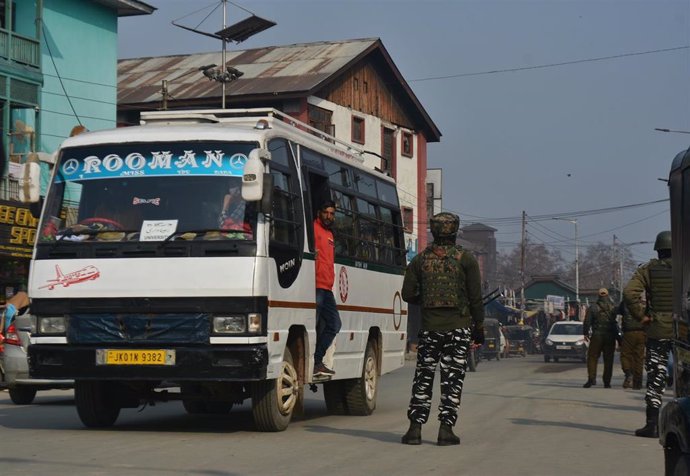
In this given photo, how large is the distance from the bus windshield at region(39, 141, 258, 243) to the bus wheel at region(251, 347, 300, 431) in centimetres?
150

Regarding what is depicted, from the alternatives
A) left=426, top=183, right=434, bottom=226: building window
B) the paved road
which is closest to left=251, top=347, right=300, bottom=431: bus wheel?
the paved road

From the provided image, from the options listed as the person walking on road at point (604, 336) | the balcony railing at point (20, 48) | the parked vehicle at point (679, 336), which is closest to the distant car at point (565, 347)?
the balcony railing at point (20, 48)

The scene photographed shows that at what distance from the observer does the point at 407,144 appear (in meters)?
62.2

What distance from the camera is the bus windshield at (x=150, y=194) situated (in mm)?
11945

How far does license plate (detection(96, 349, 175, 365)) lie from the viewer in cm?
1173

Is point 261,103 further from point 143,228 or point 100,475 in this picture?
point 100,475

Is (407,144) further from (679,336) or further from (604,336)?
(679,336)

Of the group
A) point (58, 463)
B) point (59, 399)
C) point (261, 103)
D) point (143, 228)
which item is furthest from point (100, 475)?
point (261, 103)

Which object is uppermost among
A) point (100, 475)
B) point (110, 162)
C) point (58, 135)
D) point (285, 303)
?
point (58, 135)

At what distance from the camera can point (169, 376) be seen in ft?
38.3

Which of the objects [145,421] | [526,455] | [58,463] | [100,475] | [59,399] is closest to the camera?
[100,475]

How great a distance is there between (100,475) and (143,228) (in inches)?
139

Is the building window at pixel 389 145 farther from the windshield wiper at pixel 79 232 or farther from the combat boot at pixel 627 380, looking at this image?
the windshield wiper at pixel 79 232

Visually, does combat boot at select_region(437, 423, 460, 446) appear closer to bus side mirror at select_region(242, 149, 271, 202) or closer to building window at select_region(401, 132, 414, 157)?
bus side mirror at select_region(242, 149, 271, 202)
